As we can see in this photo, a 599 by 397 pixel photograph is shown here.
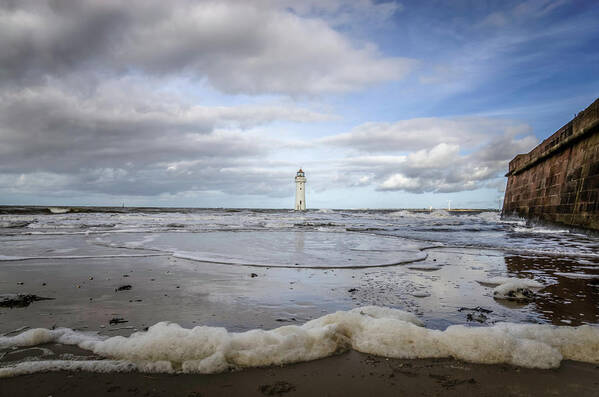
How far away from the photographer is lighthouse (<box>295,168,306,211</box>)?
211ft

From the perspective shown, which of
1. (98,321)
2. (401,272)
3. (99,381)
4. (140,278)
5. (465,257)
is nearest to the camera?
(99,381)

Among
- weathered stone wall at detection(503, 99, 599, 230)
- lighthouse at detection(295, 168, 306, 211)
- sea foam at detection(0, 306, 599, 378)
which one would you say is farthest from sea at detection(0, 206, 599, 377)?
lighthouse at detection(295, 168, 306, 211)

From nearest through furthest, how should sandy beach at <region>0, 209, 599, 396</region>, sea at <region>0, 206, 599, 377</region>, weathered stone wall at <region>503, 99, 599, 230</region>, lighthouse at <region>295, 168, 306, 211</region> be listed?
sandy beach at <region>0, 209, 599, 396</region> → sea at <region>0, 206, 599, 377</region> → weathered stone wall at <region>503, 99, 599, 230</region> → lighthouse at <region>295, 168, 306, 211</region>

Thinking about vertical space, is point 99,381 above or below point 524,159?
below

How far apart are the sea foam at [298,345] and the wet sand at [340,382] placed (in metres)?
0.08

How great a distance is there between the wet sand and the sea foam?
76 mm

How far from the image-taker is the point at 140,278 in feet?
13.9

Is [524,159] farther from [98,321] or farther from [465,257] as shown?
[98,321]

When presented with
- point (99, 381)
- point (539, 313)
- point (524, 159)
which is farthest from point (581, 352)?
point (524, 159)

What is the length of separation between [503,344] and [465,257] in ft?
15.5

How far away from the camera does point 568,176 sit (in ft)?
38.9

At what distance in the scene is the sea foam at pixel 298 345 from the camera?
1.88 meters

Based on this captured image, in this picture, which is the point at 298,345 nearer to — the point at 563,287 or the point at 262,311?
the point at 262,311

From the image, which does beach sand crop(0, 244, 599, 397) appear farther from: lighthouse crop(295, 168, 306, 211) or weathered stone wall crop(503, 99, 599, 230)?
lighthouse crop(295, 168, 306, 211)
